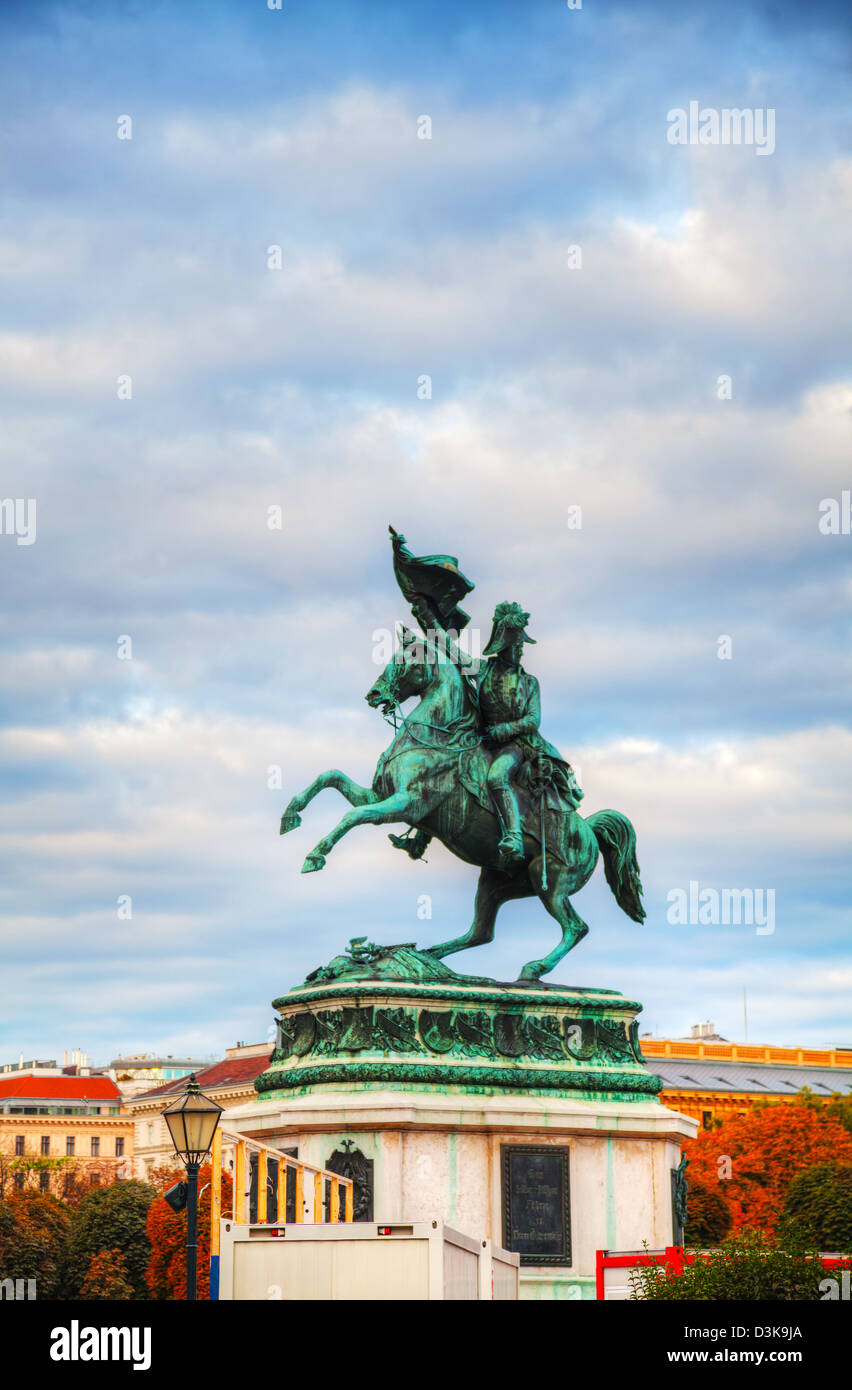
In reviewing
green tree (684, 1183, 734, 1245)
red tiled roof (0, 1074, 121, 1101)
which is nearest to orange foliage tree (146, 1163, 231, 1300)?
green tree (684, 1183, 734, 1245)

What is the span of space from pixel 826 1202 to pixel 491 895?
3752cm

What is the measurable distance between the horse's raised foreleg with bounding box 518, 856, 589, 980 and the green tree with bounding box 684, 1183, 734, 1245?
117 ft

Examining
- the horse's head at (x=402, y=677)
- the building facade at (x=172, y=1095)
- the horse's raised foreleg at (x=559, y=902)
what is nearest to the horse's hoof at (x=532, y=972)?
the horse's raised foreleg at (x=559, y=902)

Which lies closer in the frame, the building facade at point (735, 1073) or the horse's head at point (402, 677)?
the horse's head at point (402, 677)

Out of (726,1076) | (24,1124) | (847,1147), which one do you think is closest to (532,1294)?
(847,1147)

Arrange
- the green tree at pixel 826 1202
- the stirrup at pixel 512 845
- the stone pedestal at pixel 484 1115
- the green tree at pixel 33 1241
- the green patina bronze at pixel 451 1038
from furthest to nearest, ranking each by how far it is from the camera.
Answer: the green tree at pixel 33 1241, the green tree at pixel 826 1202, the stirrup at pixel 512 845, the green patina bronze at pixel 451 1038, the stone pedestal at pixel 484 1115

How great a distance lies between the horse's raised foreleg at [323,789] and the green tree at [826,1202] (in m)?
34.4

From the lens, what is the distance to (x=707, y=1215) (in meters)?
59.6

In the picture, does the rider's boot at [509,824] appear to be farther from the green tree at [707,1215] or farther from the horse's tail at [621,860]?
the green tree at [707,1215]

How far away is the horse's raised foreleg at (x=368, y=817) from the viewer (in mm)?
23234
